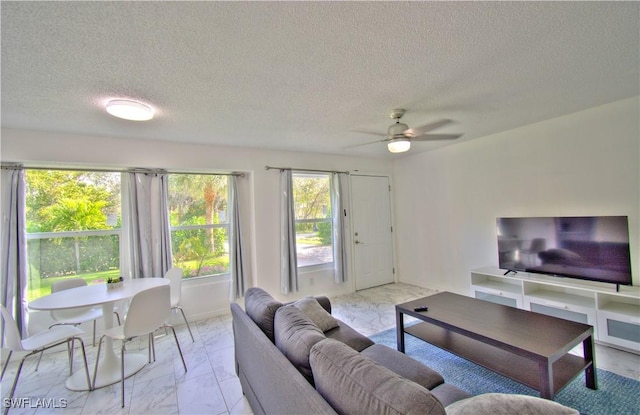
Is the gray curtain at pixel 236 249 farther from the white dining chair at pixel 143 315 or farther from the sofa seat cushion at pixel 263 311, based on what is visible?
the sofa seat cushion at pixel 263 311

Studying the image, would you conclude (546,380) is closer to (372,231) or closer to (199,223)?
(372,231)

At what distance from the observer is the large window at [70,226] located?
3.06 meters

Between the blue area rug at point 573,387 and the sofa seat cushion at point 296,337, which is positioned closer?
the sofa seat cushion at point 296,337

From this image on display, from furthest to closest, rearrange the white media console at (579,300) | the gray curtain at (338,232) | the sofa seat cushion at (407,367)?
the gray curtain at (338,232)
the white media console at (579,300)
the sofa seat cushion at (407,367)

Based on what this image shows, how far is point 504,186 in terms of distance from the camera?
12.5 ft

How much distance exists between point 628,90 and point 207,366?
4.59m

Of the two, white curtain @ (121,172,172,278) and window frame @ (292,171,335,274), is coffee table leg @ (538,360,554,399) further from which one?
white curtain @ (121,172,172,278)

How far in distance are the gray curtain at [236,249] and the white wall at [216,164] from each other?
0.17 m

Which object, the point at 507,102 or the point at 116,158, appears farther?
the point at 116,158

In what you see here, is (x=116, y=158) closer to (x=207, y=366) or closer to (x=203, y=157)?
(x=203, y=157)

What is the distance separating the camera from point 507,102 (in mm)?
2727

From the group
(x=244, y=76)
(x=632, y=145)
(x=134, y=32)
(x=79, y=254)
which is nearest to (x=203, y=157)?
(x=79, y=254)

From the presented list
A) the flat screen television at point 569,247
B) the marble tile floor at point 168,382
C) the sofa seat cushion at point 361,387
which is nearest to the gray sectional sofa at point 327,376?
the sofa seat cushion at point 361,387

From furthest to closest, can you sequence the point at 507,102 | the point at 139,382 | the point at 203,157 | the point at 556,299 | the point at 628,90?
the point at 203,157 → the point at 556,299 → the point at 507,102 → the point at 628,90 → the point at 139,382
